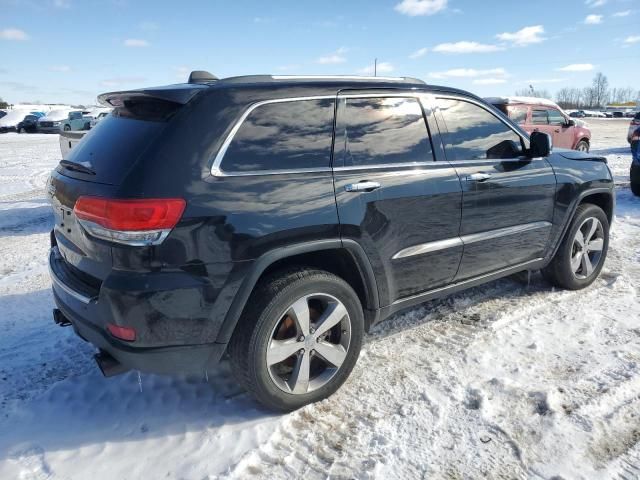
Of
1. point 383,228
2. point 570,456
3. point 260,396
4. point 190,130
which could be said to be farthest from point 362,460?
point 190,130

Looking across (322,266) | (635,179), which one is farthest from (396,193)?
(635,179)

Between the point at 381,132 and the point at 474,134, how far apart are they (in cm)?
93

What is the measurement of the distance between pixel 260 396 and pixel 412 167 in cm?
166

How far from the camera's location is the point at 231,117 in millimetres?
2512

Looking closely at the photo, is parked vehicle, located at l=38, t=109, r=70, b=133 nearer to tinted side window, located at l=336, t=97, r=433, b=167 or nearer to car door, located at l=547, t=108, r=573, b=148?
car door, located at l=547, t=108, r=573, b=148

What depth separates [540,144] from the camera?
12.5 feet

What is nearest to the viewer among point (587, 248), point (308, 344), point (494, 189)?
point (308, 344)

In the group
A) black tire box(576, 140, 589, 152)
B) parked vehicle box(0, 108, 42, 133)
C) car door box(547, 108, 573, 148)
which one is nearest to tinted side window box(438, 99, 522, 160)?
car door box(547, 108, 573, 148)

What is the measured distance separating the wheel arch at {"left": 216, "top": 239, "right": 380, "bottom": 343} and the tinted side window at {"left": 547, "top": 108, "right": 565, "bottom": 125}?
1161cm

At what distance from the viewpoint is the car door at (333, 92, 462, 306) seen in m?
2.85

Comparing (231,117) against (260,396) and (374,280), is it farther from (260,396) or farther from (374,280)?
(260,396)

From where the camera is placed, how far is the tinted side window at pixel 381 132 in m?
2.89

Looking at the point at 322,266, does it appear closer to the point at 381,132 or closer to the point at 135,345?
the point at 381,132

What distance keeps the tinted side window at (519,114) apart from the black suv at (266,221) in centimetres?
905
